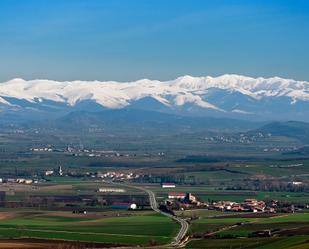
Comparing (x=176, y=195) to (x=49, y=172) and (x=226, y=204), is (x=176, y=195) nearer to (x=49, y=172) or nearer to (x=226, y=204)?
(x=226, y=204)

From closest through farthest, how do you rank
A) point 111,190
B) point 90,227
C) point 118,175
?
1. point 90,227
2. point 111,190
3. point 118,175

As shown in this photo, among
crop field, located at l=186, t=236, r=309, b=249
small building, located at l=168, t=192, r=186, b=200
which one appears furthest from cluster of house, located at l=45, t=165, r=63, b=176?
crop field, located at l=186, t=236, r=309, b=249

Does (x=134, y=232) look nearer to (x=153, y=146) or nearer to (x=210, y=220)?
(x=210, y=220)

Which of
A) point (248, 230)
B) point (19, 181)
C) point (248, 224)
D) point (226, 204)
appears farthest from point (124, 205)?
point (19, 181)

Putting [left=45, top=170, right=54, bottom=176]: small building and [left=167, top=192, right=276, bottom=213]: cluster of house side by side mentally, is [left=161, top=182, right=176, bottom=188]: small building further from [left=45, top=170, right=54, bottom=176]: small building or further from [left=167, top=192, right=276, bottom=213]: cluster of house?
[left=45, top=170, right=54, bottom=176]: small building

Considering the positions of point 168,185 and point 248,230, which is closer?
point 248,230

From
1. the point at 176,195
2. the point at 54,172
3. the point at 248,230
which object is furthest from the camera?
the point at 54,172

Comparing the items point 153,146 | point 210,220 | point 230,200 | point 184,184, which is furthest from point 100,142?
point 210,220

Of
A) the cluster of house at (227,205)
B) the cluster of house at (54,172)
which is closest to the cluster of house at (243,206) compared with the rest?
the cluster of house at (227,205)
